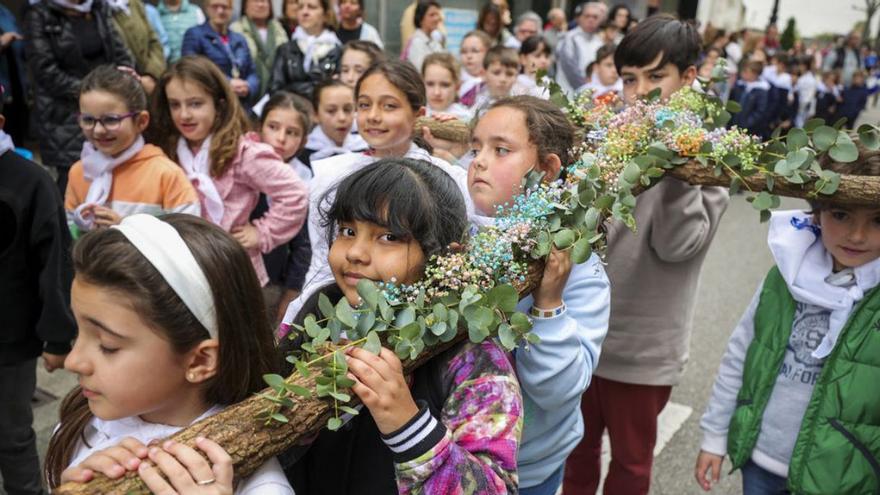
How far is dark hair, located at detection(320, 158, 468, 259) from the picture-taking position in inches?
57.4

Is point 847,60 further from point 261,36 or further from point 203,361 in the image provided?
point 203,361

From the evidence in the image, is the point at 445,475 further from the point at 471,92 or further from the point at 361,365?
the point at 471,92

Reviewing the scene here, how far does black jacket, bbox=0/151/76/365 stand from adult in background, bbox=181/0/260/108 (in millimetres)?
2856

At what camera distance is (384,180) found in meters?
1.49

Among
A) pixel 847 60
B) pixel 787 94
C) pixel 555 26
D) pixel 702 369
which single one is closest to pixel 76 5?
pixel 702 369

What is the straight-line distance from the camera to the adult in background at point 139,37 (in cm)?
506

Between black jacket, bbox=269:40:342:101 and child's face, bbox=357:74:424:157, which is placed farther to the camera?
black jacket, bbox=269:40:342:101

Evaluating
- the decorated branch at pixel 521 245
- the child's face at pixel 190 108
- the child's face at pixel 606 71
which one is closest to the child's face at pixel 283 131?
the child's face at pixel 190 108

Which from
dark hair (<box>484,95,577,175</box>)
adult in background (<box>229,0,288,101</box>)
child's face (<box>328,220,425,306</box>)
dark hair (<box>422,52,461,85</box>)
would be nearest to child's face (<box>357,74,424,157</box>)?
dark hair (<box>484,95,577,175</box>)

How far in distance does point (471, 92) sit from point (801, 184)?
14.1 feet

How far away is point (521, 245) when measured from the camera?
1598mm

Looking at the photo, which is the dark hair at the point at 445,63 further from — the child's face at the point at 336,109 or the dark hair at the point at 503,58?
the child's face at the point at 336,109

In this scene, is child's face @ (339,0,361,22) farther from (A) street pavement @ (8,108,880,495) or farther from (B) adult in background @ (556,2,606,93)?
(A) street pavement @ (8,108,880,495)

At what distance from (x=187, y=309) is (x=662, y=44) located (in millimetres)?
2090
